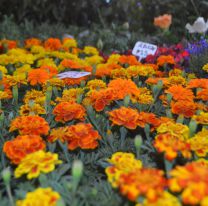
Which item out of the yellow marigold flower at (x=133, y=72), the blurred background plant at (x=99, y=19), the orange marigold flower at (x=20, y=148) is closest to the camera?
the orange marigold flower at (x=20, y=148)

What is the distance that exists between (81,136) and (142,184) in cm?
44

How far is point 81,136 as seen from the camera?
1445 millimetres

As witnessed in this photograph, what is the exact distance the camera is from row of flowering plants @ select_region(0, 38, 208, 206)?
3.56ft

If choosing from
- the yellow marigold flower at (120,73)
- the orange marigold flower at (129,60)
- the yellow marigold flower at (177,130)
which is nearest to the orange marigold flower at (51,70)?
the yellow marigold flower at (120,73)

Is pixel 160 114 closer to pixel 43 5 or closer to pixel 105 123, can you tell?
pixel 105 123

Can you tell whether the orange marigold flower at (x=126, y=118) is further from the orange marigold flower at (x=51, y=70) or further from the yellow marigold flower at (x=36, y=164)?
the orange marigold flower at (x=51, y=70)

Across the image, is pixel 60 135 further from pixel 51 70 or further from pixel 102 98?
pixel 51 70

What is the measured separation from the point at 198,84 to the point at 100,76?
70 cm

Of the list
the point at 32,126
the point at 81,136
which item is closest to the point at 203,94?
the point at 81,136

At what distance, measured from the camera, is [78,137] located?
4.72 feet

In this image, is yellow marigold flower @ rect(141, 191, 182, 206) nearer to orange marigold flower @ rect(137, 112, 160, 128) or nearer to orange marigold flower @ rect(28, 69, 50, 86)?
orange marigold flower @ rect(137, 112, 160, 128)

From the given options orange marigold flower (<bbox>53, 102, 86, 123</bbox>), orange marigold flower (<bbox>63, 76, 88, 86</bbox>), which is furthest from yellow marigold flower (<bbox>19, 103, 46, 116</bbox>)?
orange marigold flower (<bbox>63, 76, 88, 86</bbox>)

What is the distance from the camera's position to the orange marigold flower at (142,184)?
1.03 m

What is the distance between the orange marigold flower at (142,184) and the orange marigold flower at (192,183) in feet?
0.13
